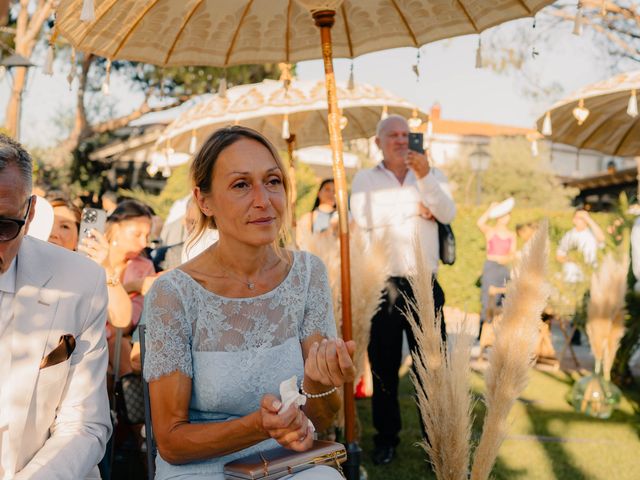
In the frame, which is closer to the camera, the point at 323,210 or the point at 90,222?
the point at 90,222

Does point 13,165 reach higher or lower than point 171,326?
higher

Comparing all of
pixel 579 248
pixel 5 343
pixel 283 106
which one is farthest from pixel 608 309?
Answer: pixel 5 343

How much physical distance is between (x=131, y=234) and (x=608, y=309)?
14.0 ft

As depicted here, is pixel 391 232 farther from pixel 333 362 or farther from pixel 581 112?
pixel 333 362

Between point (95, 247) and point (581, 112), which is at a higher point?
point (581, 112)

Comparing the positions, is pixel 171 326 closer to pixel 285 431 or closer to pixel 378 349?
pixel 285 431

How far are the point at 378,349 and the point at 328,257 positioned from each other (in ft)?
3.00

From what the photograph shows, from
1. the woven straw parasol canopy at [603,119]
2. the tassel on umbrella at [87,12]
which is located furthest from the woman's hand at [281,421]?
the woven straw parasol canopy at [603,119]

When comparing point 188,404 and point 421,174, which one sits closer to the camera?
point 188,404

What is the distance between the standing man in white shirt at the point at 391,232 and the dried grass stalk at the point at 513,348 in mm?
2136

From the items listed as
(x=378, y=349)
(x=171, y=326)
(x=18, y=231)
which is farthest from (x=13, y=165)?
(x=378, y=349)

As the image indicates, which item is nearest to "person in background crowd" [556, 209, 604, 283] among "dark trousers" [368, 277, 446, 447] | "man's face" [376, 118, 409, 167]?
"dark trousers" [368, 277, 446, 447]

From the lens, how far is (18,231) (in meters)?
1.95

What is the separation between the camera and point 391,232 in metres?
4.94
